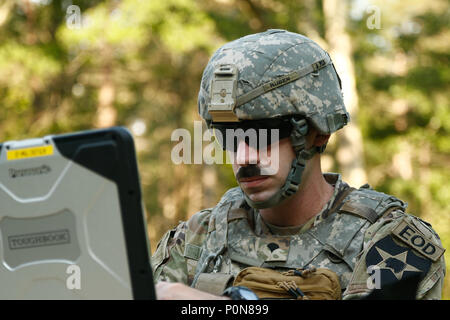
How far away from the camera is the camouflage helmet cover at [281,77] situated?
3305 millimetres

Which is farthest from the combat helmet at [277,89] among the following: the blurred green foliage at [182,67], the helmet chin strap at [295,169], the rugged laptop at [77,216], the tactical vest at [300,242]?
the blurred green foliage at [182,67]

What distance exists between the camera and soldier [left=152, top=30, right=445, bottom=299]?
123 inches

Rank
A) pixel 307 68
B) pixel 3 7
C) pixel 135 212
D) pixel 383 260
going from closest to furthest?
pixel 135 212 < pixel 383 260 < pixel 307 68 < pixel 3 7

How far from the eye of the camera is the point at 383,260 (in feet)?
9.52

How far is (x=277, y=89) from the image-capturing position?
132 inches

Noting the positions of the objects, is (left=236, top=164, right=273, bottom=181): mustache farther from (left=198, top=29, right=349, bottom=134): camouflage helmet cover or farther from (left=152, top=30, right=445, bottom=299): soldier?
(left=198, top=29, right=349, bottom=134): camouflage helmet cover

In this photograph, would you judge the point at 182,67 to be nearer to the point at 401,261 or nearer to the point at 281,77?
the point at 281,77

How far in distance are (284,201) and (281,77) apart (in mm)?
571

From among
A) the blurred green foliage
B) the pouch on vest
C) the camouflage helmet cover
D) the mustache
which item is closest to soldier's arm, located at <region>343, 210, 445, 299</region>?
the pouch on vest

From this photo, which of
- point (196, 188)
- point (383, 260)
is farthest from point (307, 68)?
point (196, 188)

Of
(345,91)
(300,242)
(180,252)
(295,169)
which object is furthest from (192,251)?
(345,91)

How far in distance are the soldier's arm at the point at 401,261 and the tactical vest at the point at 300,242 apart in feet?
0.65

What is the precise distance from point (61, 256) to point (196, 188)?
91.4 ft
